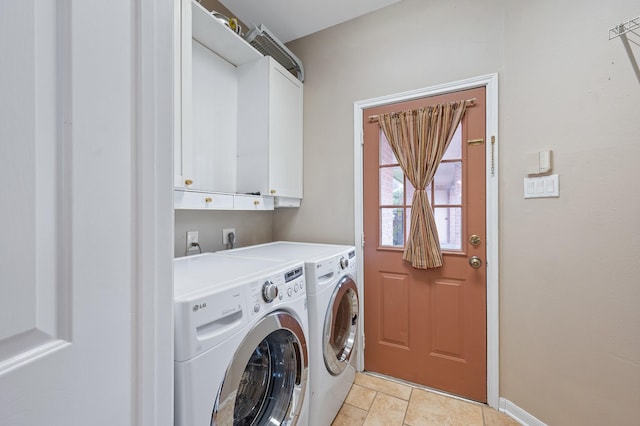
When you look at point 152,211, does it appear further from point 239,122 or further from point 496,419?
point 496,419

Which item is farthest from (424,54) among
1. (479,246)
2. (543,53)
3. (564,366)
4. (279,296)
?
(564,366)

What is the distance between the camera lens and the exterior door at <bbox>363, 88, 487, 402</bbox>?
175cm

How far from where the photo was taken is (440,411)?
1.67 meters

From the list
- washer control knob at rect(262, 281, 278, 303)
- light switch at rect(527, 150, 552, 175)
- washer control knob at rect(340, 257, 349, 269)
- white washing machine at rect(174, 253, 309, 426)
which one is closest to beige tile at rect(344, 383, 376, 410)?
white washing machine at rect(174, 253, 309, 426)

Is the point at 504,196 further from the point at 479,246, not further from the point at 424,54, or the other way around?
the point at 424,54

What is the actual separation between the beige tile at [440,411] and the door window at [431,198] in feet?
3.15

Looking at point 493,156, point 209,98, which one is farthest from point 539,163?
point 209,98

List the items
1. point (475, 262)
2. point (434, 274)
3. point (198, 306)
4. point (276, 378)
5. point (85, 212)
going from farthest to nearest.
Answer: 1. point (434, 274)
2. point (475, 262)
3. point (276, 378)
4. point (198, 306)
5. point (85, 212)

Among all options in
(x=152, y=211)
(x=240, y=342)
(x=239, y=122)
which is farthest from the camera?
(x=239, y=122)

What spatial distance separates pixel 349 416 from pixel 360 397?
189 millimetres

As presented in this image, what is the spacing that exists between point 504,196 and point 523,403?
119 cm

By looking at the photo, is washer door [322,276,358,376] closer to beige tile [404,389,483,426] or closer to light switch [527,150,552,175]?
beige tile [404,389,483,426]

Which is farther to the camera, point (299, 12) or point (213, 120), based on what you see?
point (299, 12)

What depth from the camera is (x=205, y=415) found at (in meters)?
0.81
